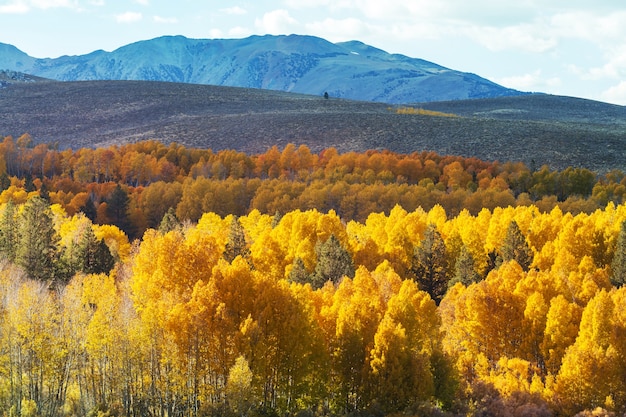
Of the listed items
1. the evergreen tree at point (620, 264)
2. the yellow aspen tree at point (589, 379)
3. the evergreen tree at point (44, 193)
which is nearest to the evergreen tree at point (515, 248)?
the evergreen tree at point (620, 264)

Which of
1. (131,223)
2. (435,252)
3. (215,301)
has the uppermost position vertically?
(215,301)

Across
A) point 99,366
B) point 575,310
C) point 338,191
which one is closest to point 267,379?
point 99,366

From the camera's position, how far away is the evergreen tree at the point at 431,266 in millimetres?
74875

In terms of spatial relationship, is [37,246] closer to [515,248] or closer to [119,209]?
[515,248]

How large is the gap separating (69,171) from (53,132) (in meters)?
56.4

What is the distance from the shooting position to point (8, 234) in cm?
7606

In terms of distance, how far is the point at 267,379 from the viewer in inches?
1624

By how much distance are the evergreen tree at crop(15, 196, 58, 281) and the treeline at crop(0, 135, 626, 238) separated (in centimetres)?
4074

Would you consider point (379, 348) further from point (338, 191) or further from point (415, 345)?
point (338, 191)

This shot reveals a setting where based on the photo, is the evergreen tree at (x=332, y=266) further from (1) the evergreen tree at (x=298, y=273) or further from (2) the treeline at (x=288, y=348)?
(2) the treeline at (x=288, y=348)

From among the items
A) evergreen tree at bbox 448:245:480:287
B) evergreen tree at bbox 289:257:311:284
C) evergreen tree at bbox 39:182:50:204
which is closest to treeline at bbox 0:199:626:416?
evergreen tree at bbox 289:257:311:284

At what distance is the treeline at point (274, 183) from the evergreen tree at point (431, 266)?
3760 centimetres

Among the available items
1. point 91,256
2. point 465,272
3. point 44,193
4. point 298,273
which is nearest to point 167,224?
point 91,256

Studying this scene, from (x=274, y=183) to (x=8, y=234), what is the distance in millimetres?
54037
